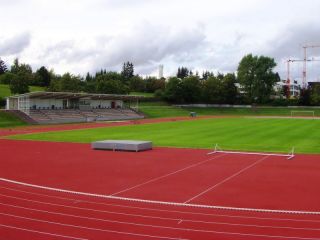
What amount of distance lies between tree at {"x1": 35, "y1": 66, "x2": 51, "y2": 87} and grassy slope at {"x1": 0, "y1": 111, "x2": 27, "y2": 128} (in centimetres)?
6787

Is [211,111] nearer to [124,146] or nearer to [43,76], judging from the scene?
[43,76]

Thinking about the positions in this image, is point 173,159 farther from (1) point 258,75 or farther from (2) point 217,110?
(1) point 258,75

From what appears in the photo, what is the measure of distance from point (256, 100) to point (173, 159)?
102 metres

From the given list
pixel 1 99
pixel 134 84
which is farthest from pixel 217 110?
pixel 1 99

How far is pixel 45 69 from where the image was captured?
452ft

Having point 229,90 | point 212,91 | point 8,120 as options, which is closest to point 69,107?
point 8,120

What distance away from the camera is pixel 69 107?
81688 mm

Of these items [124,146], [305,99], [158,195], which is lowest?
[158,195]

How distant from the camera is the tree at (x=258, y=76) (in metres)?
122

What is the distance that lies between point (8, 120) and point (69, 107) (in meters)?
18.5

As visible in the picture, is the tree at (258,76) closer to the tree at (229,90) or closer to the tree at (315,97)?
the tree at (229,90)

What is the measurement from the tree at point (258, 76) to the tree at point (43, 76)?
58.4 metres

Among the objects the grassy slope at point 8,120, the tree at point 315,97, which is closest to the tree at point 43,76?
the grassy slope at point 8,120

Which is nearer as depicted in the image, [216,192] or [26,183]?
[216,192]
